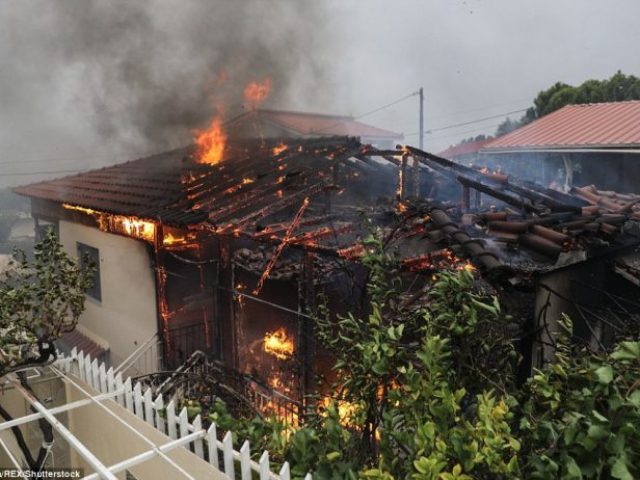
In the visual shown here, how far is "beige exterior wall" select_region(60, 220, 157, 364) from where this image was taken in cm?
972

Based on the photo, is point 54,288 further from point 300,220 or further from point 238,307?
point 238,307

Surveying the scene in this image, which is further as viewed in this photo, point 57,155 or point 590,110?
point 57,155

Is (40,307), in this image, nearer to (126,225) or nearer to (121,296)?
(126,225)

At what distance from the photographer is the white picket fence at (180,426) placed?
2922 millimetres

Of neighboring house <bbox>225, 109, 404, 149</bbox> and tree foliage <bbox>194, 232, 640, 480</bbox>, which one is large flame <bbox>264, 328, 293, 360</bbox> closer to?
tree foliage <bbox>194, 232, 640, 480</bbox>

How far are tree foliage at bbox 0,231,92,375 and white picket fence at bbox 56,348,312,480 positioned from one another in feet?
1.25

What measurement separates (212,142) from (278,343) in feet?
32.5

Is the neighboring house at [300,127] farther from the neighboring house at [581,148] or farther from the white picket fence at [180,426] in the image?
the white picket fence at [180,426]

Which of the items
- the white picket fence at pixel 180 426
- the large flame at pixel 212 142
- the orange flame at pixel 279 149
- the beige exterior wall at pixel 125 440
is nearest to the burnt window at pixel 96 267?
the large flame at pixel 212 142

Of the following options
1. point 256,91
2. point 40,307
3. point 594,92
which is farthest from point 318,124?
point 40,307

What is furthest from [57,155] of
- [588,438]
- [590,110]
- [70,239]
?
[588,438]

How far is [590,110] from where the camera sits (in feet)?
57.5

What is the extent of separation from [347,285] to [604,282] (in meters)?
4.36

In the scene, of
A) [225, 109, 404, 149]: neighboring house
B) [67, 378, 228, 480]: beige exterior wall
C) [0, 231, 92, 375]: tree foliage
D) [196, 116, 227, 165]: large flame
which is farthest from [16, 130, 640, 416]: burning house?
[225, 109, 404, 149]: neighboring house
